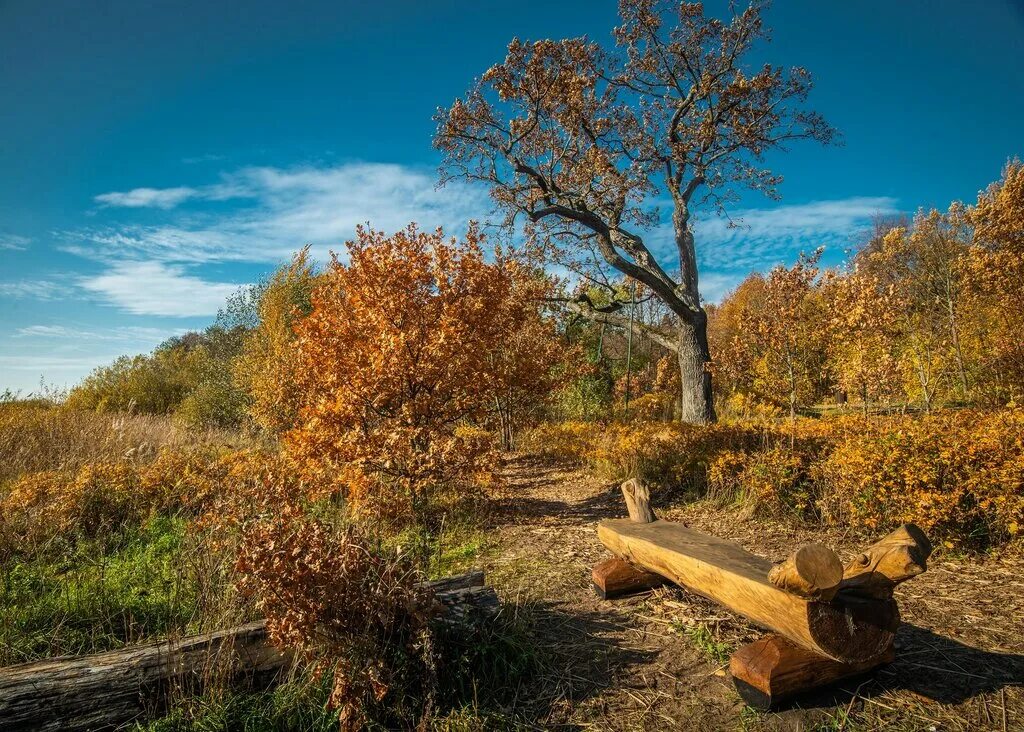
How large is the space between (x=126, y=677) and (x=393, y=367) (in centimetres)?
365

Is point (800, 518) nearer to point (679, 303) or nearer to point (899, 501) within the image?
point (899, 501)

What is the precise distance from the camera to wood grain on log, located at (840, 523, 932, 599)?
8.10 feet

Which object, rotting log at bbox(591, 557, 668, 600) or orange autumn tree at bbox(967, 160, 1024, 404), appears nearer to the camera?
rotting log at bbox(591, 557, 668, 600)

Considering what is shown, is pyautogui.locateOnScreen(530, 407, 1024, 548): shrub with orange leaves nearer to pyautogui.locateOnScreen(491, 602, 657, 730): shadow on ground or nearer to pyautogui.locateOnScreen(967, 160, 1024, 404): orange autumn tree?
pyautogui.locateOnScreen(491, 602, 657, 730): shadow on ground

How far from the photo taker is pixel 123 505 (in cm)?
667

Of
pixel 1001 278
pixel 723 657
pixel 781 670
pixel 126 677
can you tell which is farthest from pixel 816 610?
pixel 1001 278

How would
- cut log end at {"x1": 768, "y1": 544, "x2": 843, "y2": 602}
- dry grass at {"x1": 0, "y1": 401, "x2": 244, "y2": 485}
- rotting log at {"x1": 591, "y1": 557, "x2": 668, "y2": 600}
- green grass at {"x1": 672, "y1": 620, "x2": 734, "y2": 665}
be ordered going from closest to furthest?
cut log end at {"x1": 768, "y1": 544, "x2": 843, "y2": 602}, green grass at {"x1": 672, "y1": 620, "x2": 734, "y2": 665}, rotting log at {"x1": 591, "y1": 557, "x2": 668, "y2": 600}, dry grass at {"x1": 0, "y1": 401, "x2": 244, "y2": 485}

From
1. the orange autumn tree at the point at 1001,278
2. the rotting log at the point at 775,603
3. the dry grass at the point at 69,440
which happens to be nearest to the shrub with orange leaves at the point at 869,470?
the rotting log at the point at 775,603

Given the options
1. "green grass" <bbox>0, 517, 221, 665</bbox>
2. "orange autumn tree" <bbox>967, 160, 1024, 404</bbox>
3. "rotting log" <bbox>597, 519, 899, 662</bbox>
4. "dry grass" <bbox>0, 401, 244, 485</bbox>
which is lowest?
"green grass" <bbox>0, 517, 221, 665</bbox>

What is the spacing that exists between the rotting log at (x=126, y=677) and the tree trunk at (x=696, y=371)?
9429mm

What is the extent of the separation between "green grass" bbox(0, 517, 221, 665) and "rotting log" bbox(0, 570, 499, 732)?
0.84 ft

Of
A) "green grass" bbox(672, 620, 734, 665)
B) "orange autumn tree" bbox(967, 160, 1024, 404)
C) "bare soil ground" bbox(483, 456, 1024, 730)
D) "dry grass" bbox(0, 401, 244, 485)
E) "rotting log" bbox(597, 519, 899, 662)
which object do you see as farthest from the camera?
"orange autumn tree" bbox(967, 160, 1024, 404)

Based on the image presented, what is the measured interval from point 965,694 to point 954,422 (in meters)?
3.84

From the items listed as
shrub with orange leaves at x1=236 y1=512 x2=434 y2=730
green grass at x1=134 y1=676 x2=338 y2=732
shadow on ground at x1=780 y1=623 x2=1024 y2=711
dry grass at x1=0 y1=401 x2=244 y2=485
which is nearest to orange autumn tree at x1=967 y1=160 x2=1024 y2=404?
shadow on ground at x1=780 y1=623 x2=1024 y2=711
